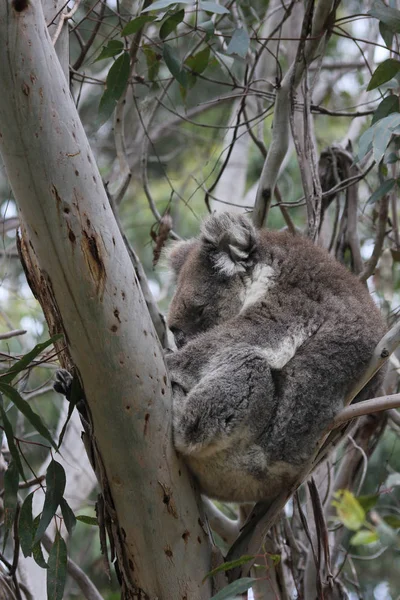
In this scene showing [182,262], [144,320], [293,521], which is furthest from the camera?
[293,521]

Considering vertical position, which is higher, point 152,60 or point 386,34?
point 152,60

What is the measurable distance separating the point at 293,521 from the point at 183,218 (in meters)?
5.01

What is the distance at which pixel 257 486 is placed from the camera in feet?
8.09

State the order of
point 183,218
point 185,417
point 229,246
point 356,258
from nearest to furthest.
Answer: point 185,417, point 229,246, point 356,258, point 183,218

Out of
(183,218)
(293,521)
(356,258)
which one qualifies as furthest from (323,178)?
(183,218)

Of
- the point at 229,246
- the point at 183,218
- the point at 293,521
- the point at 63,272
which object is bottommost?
the point at 293,521

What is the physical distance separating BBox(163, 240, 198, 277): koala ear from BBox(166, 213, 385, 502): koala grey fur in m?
0.65

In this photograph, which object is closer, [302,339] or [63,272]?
[63,272]

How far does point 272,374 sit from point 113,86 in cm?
142

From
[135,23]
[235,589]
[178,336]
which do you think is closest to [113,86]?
[135,23]

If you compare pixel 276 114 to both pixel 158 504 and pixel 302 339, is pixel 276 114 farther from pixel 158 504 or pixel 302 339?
pixel 158 504

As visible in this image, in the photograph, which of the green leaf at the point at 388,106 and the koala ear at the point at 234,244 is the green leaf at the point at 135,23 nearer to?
the koala ear at the point at 234,244

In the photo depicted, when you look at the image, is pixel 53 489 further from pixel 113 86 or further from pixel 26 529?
pixel 113 86

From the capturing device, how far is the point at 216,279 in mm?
3008
